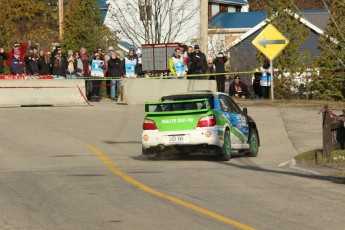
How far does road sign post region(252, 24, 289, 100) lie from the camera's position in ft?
124

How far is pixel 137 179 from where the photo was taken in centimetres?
1745

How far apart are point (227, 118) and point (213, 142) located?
1.10 m

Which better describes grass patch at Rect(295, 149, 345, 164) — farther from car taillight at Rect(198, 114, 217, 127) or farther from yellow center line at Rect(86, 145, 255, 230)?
A: yellow center line at Rect(86, 145, 255, 230)

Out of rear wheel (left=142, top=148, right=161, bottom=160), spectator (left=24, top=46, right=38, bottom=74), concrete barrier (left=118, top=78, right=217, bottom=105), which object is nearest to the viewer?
rear wheel (left=142, top=148, right=161, bottom=160)

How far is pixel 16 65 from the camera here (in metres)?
37.5

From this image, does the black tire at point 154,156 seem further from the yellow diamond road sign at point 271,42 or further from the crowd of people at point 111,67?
the yellow diamond road sign at point 271,42

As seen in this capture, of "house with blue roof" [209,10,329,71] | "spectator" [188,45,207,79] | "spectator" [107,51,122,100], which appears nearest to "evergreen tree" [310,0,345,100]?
"spectator" [188,45,207,79]

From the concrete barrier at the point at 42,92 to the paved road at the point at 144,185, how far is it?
22.5ft

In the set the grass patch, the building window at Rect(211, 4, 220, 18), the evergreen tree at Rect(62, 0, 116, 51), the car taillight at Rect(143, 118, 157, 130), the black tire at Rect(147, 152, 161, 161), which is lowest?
the black tire at Rect(147, 152, 161, 161)

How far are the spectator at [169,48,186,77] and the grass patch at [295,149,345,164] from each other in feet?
51.9

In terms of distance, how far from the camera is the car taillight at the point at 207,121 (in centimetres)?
2139

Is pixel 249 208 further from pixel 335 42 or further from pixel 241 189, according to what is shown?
pixel 335 42

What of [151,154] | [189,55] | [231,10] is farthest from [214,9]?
[151,154]

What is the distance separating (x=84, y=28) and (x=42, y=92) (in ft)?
68.7
